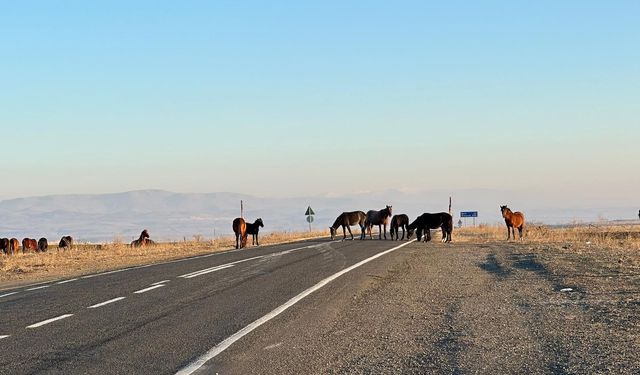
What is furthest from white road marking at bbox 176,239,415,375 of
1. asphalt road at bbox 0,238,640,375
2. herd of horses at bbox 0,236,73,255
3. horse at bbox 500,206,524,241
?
herd of horses at bbox 0,236,73,255

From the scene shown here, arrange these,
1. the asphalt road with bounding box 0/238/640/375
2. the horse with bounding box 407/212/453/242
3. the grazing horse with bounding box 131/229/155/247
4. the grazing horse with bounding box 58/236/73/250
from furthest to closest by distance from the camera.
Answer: the grazing horse with bounding box 58/236/73/250, the grazing horse with bounding box 131/229/155/247, the horse with bounding box 407/212/453/242, the asphalt road with bounding box 0/238/640/375

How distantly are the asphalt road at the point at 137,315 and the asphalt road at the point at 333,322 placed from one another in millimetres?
30

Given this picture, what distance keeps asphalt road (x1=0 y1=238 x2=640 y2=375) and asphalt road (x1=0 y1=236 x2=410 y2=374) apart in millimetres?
30

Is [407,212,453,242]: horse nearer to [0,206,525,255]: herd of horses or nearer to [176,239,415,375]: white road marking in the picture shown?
[0,206,525,255]: herd of horses

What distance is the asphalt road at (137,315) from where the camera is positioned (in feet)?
29.6

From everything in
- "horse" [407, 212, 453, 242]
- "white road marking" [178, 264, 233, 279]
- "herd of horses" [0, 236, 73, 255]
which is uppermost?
"horse" [407, 212, 453, 242]

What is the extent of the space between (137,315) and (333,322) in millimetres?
3253

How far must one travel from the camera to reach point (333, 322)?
11.4 m

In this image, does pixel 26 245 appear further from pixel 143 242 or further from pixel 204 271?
pixel 204 271

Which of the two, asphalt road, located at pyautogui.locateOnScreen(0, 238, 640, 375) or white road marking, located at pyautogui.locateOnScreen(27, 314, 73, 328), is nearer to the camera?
asphalt road, located at pyautogui.locateOnScreen(0, 238, 640, 375)

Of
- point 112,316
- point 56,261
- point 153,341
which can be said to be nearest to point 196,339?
point 153,341

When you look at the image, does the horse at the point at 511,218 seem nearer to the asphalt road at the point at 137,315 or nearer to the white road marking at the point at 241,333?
the asphalt road at the point at 137,315

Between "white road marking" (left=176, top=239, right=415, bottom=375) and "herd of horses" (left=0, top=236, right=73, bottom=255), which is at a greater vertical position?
"herd of horses" (left=0, top=236, right=73, bottom=255)

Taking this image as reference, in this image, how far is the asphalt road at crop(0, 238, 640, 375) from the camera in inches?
340
